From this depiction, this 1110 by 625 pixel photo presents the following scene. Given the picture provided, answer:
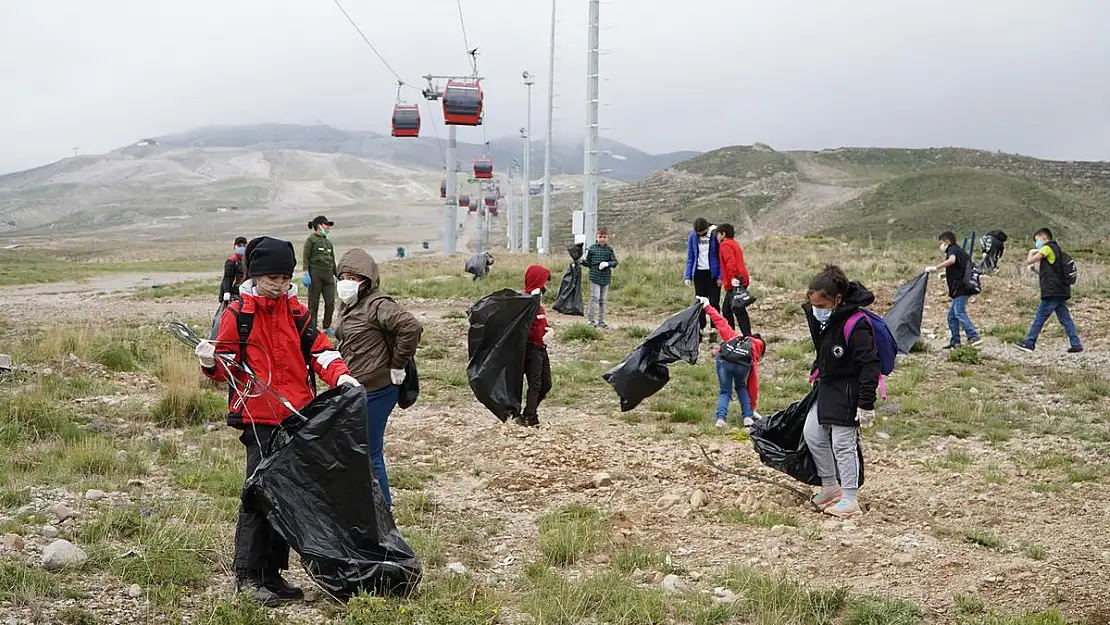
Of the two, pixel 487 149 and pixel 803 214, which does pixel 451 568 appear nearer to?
pixel 487 149

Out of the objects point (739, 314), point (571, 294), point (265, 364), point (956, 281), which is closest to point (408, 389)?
point (265, 364)

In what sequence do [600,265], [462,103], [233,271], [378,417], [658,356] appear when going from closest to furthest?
[378,417], [658,356], [233,271], [600,265], [462,103]

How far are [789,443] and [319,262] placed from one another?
8.37m

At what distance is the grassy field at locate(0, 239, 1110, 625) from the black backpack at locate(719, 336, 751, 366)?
2.23ft

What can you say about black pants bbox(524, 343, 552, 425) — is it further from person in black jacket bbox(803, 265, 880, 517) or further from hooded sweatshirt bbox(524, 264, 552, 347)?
person in black jacket bbox(803, 265, 880, 517)

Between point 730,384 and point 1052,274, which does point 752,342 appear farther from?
point 1052,274

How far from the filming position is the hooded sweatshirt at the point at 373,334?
557cm

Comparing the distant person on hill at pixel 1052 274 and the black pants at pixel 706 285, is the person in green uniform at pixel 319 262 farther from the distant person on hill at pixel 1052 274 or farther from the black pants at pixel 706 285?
the distant person on hill at pixel 1052 274

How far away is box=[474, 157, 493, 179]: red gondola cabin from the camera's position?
42.8 metres

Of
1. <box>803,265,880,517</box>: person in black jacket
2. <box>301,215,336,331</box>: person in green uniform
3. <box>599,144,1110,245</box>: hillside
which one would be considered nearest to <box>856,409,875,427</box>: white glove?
<box>803,265,880,517</box>: person in black jacket

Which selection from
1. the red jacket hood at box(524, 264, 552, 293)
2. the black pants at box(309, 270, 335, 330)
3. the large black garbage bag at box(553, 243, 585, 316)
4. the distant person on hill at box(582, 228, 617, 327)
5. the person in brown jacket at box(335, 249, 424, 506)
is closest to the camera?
the person in brown jacket at box(335, 249, 424, 506)

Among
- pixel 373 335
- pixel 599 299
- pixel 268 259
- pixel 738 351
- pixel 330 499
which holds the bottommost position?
pixel 330 499

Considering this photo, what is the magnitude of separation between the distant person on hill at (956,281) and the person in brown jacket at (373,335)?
28.0ft

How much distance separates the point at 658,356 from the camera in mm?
8281
